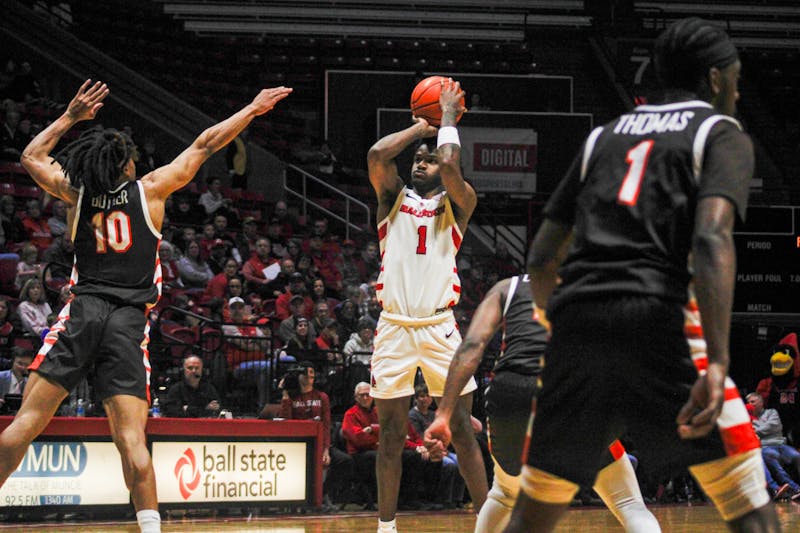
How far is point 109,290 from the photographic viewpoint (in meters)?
5.62

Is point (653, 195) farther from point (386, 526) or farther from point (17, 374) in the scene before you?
point (17, 374)

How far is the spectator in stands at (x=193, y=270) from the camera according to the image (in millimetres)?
14695

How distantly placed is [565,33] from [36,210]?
15.4m

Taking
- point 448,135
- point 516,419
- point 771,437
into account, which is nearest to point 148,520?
point 516,419

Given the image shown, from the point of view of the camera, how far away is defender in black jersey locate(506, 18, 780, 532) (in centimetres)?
288

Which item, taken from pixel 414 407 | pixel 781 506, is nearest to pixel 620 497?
pixel 414 407

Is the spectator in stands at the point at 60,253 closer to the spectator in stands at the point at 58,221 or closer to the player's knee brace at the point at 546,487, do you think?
the spectator in stands at the point at 58,221

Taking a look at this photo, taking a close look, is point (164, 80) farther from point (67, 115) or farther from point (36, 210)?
point (67, 115)

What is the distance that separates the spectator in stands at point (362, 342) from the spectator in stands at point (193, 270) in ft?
7.36

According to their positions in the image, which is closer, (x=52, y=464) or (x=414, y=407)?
(x=52, y=464)

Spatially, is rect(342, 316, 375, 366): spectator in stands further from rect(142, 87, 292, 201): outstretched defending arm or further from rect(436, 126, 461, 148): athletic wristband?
rect(436, 126, 461, 148): athletic wristband

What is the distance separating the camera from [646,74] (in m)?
25.4

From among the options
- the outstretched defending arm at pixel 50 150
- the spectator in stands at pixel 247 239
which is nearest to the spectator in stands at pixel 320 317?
the spectator in stands at pixel 247 239

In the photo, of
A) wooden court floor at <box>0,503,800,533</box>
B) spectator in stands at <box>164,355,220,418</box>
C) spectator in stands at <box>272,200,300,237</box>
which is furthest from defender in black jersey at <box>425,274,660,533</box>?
spectator in stands at <box>272,200,300,237</box>
